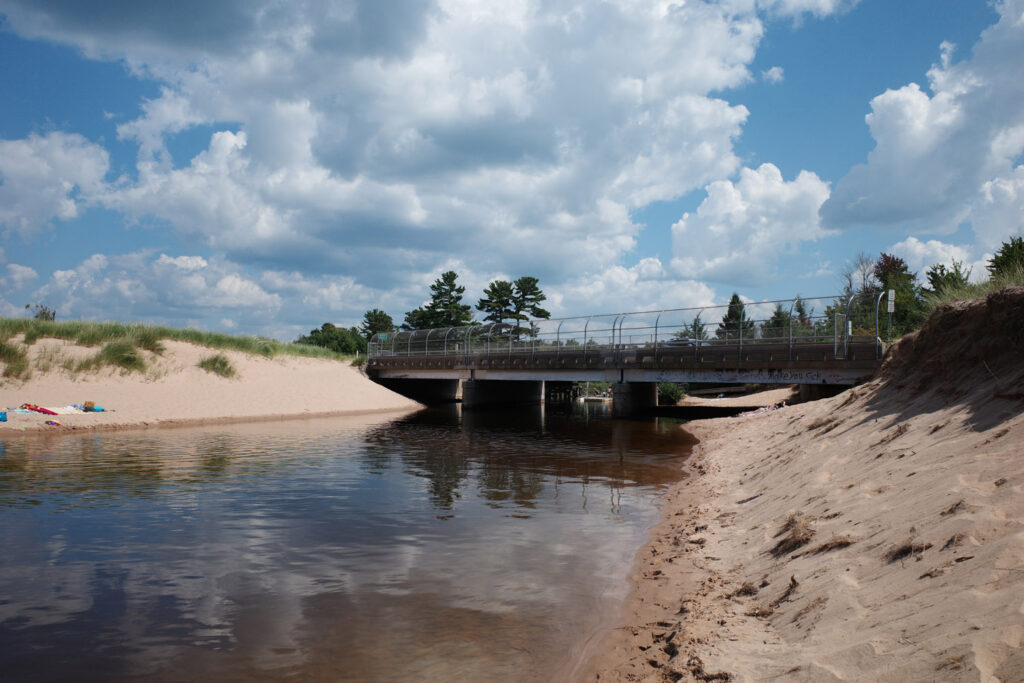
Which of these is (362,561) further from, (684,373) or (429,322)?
(429,322)

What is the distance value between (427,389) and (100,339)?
29662mm

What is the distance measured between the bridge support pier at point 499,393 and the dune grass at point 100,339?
1973 centimetres

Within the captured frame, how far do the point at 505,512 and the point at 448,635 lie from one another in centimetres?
634

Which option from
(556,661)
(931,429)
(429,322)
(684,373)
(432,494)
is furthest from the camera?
(429,322)

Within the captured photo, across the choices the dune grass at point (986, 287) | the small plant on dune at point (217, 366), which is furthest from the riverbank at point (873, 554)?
the small plant on dune at point (217, 366)

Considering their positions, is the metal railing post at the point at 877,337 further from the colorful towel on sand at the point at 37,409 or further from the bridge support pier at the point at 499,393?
the colorful towel on sand at the point at 37,409

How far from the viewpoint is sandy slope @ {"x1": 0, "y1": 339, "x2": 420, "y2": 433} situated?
105ft

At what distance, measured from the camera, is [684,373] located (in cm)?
3809

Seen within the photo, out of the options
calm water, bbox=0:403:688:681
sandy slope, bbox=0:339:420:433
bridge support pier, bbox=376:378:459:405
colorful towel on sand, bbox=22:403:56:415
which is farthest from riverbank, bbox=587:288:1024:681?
bridge support pier, bbox=376:378:459:405

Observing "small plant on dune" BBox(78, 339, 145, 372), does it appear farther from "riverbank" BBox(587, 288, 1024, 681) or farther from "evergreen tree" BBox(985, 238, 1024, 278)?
"evergreen tree" BBox(985, 238, 1024, 278)

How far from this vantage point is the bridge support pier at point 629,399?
43781mm

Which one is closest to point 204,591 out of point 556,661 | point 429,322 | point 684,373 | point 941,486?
point 556,661

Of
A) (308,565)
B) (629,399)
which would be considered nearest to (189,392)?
(629,399)

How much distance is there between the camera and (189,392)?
39.3 meters
